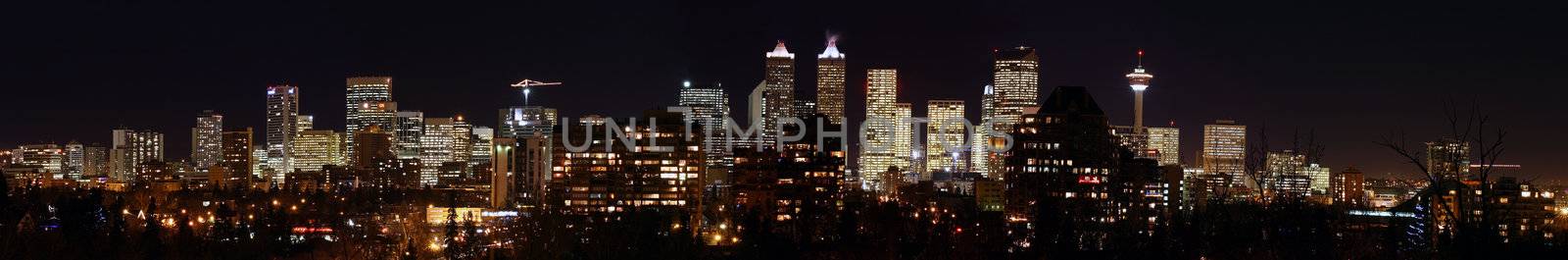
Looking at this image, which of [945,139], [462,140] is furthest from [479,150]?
[945,139]

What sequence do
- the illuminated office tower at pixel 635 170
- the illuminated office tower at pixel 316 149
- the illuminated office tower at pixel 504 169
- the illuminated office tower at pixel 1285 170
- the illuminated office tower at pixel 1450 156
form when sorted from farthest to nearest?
1. the illuminated office tower at pixel 316 149
2. the illuminated office tower at pixel 504 169
3. the illuminated office tower at pixel 635 170
4. the illuminated office tower at pixel 1285 170
5. the illuminated office tower at pixel 1450 156

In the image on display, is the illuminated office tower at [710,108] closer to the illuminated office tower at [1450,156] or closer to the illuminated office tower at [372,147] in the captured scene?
the illuminated office tower at [372,147]

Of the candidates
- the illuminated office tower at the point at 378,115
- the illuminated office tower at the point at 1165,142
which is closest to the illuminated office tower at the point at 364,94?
the illuminated office tower at the point at 378,115

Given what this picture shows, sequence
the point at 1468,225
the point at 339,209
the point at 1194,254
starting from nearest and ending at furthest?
1. the point at 1468,225
2. the point at 1194,254
3. the point at 339,209

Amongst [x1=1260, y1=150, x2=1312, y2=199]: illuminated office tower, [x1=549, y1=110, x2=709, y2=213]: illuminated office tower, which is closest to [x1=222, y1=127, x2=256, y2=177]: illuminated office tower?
[x1=549, y1=110, x2=709, y2=213]: illuminated office tower

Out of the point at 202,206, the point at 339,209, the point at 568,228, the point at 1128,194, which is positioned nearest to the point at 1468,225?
the point at 568,228

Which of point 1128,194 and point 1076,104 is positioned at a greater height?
point 1076,104

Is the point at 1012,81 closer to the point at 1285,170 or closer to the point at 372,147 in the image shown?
the point at 372,147

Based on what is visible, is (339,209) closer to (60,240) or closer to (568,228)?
(568,228)
